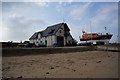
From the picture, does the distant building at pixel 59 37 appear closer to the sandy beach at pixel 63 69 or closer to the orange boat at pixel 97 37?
the orange boat at pixel 97 37

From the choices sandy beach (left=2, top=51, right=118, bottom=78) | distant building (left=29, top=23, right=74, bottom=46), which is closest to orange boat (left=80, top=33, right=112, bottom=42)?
distant building (left=29, top=23, right=74, bottom=46)

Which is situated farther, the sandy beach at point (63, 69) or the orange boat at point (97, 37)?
the orange boat at point (97, 37)

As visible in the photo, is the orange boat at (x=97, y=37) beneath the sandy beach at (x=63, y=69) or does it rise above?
above

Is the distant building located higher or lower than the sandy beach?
higher

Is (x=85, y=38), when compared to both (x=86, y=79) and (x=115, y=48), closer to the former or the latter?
(x=115, y=48)

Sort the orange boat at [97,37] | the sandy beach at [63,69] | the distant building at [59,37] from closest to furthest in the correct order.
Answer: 1. the sandy beach at [63,69]
2. the orange boat at [97,37]
3. the distant building at [59,37]

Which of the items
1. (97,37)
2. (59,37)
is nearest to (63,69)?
(59,37)

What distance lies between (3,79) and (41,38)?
26.4m

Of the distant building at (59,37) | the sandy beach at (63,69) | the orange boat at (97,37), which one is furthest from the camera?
the distant building at (59,37)

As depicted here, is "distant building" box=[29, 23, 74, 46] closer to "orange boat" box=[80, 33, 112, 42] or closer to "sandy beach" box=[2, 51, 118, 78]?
"orange boat" box=[80, 33, 112, 42]

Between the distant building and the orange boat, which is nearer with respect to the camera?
the orange boat

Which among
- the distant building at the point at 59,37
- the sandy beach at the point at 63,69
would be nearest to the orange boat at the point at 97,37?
the distant building at the point at 59,37

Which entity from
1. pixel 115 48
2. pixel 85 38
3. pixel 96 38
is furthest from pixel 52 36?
pixel 115 48

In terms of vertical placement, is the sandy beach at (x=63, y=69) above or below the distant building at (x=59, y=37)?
below
